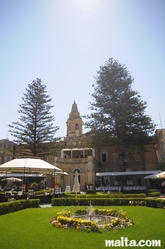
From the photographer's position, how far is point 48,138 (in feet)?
95.5

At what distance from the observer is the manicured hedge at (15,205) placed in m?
9.69

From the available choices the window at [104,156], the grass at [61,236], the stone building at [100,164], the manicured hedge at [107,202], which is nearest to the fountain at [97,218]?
the grass at [61,236]

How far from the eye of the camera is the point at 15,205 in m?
10.7

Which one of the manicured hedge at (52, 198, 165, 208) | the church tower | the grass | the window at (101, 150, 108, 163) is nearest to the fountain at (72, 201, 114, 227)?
the grass

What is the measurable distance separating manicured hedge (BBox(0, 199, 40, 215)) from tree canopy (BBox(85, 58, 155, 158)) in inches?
568

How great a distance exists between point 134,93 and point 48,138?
44.7 feet

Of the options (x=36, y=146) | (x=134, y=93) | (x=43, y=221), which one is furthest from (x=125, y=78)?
(x=43, y=221)

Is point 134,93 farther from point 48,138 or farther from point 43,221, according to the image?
point 43,221

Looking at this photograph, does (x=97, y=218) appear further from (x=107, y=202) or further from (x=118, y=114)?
(x=118, y=114)

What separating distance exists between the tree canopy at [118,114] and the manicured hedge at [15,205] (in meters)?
14.4

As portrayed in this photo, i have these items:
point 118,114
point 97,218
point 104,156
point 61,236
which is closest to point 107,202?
point 97,218

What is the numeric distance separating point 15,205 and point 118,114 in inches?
707

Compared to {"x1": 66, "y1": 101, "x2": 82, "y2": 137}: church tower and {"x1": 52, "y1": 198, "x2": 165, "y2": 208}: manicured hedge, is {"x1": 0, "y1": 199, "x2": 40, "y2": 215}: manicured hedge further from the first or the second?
{"x1": 66, "y1": 101, "x2": 82, "y2": 137}: church tower

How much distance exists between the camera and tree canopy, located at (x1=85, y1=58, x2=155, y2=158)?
83.1 ft
